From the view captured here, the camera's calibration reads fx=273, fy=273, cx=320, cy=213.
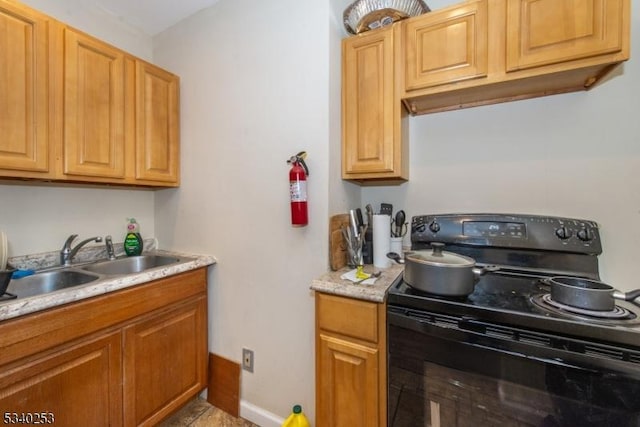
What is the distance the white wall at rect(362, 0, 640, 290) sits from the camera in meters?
1.26

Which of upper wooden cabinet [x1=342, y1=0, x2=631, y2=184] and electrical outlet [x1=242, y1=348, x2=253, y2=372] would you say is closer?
upper wooden cabinet [x1=342, y1=0, x2=631, y2=184]

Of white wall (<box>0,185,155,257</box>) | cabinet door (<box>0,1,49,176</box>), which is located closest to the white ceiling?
cabinet door (<box>0,1,49,176</box>)

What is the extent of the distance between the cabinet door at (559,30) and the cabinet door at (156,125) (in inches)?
78.2

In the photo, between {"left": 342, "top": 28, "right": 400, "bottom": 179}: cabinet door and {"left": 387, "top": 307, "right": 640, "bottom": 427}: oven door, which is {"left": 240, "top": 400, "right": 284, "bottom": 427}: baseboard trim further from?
{"left": 342, "top": 28, "right": 400, "bottom": 179}: cabinet door

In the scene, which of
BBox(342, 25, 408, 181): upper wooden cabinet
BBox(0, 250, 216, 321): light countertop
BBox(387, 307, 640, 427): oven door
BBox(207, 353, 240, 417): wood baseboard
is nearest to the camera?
BBox(387, 307, 640, 427): oven door

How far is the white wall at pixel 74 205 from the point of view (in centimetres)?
148

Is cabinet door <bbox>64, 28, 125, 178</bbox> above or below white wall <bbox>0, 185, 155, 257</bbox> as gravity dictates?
above

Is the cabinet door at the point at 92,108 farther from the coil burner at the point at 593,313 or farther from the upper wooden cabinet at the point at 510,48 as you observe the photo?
the coil burner at the point at 593,313

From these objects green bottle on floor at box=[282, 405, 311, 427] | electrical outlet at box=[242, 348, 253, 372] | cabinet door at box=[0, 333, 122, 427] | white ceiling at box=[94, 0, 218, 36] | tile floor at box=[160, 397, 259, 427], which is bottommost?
tile floor at box=[160, 397, 259, 427]

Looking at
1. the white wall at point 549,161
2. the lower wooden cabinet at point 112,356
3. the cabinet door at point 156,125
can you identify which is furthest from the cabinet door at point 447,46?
the lower wooden cabinet at point 112,356

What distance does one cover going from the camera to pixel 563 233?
131 centimetres

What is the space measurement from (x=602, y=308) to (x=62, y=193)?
2640 mm

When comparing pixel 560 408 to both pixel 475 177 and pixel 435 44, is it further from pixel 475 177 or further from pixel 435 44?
pixel 435 44

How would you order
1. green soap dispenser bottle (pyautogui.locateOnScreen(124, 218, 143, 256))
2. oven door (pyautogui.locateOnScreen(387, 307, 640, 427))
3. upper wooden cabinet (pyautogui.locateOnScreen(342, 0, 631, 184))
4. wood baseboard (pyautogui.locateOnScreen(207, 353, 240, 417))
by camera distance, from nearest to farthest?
1. oven door (pyautogui.locateOnScreen(387, 307, 640, 427))
2. upper wooden cabinet (pyautogui.locateOnScreen(342, 0, 631, 184))
3. wood baseboard (pyautogui.locateOnScreen(207, 353, 240, 417))
4. green soap dispenser bottle (pyautogui.locateOnScreen(124, 218, 143, 256))
